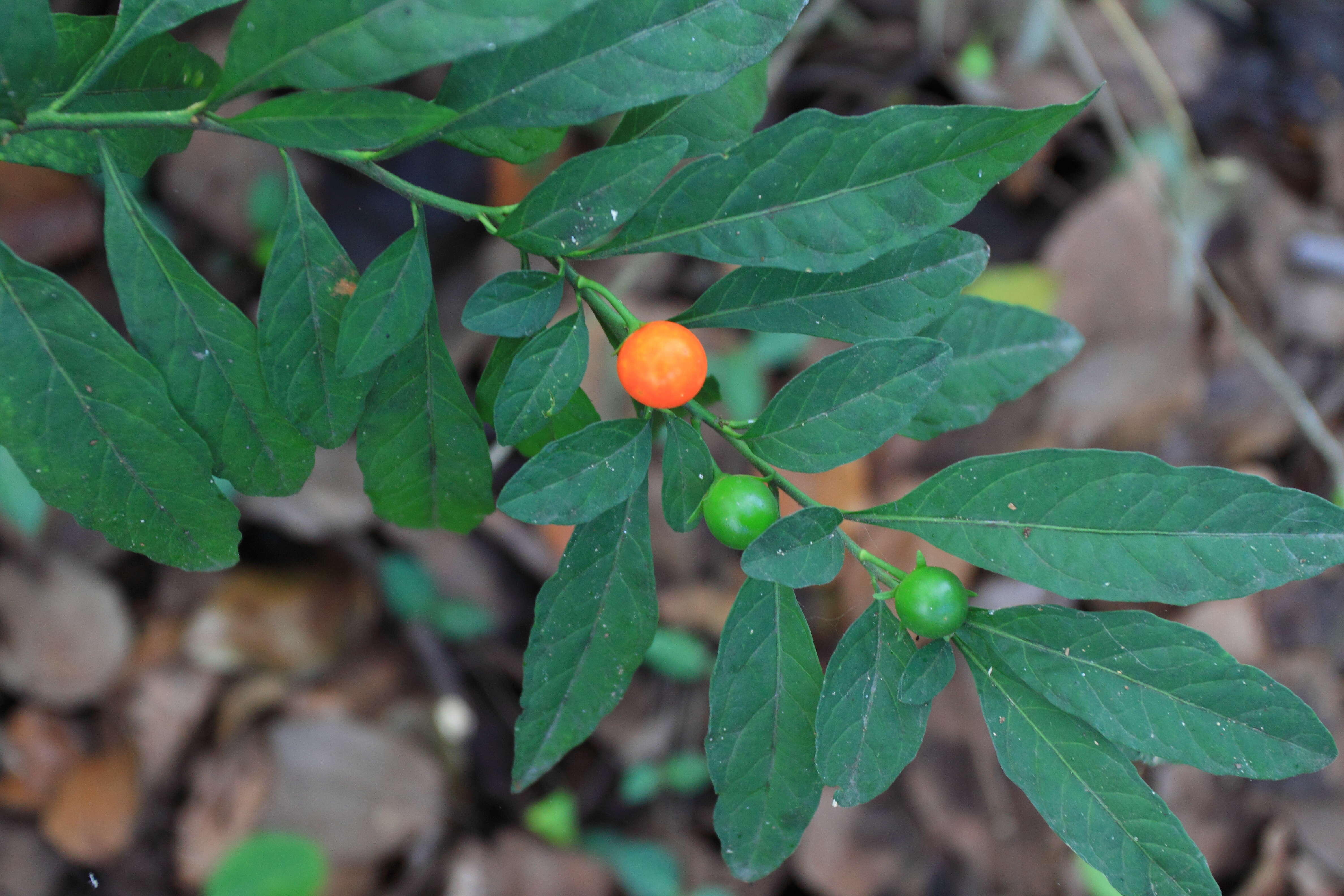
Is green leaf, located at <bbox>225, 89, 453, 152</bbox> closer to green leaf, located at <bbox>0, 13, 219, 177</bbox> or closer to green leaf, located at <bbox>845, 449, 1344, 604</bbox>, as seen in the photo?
green leaf, located at <bbox>0, 13, 219, 177</bbox>

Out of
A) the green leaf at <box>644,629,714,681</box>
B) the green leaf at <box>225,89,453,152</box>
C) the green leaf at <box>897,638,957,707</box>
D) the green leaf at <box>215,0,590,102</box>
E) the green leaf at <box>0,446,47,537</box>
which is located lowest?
the green leaf at <box>644,629,714,681</box>

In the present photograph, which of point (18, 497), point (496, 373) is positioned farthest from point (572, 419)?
point (18, 497)

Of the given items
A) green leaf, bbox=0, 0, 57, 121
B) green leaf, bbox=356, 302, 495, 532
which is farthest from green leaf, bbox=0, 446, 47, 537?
green leaf, bbox=0, 0, 57, 121

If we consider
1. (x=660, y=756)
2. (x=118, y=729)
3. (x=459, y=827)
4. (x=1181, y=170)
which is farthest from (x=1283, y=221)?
(x=118, y=729)

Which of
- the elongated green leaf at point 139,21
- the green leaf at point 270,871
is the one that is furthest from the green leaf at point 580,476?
the green leaf at point 270,871

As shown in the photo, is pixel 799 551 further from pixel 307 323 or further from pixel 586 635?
pixel 307 323

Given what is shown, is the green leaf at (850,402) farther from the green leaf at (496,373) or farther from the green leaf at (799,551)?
the green leaf at (496,373)

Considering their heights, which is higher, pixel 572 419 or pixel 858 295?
pixel 858 295
